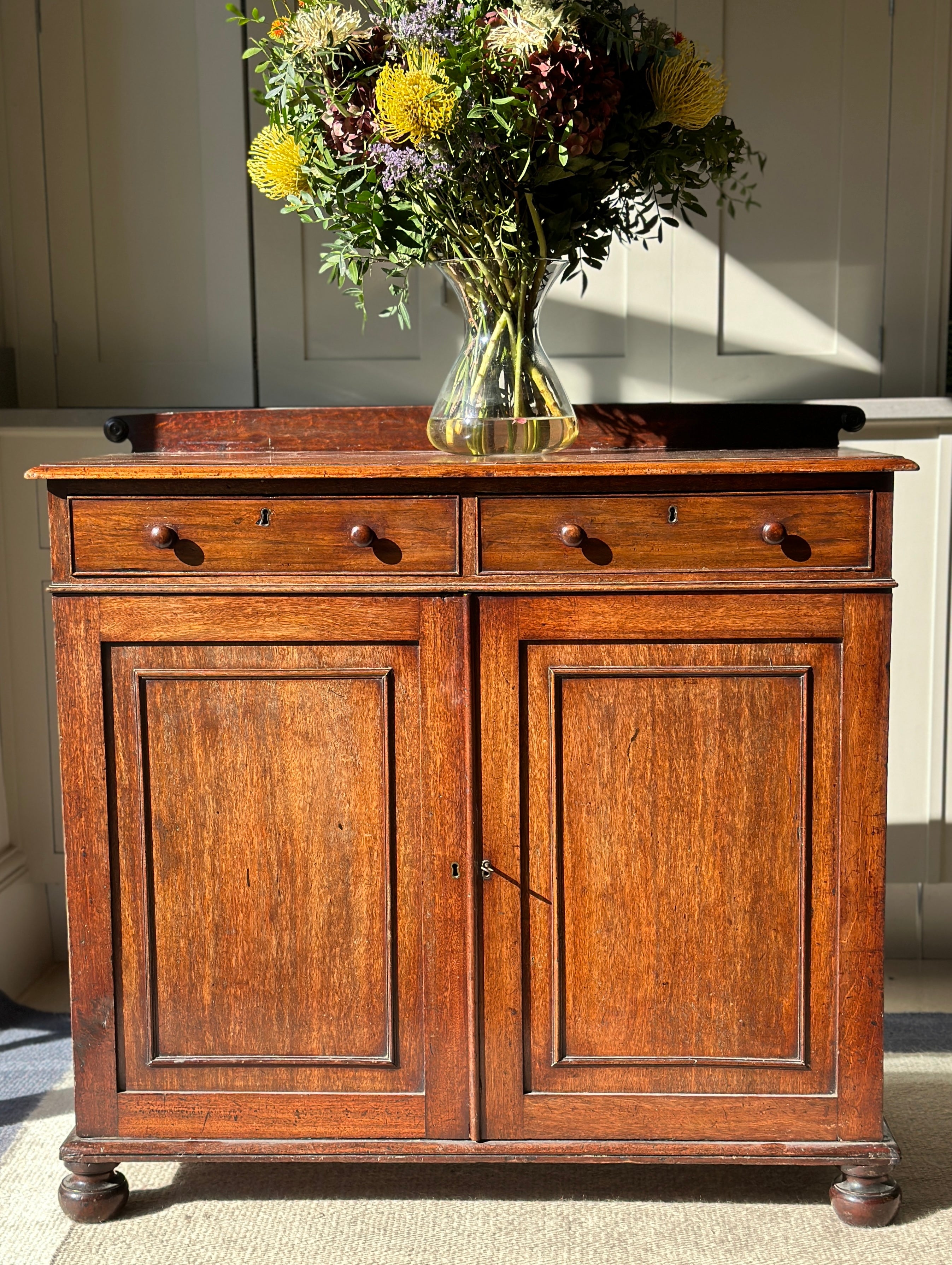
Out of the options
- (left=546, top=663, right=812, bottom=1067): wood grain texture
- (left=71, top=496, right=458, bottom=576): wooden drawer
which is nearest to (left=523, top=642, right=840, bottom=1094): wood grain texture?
(left=546, top=663, right=812, bottom=1067): wood grain texture

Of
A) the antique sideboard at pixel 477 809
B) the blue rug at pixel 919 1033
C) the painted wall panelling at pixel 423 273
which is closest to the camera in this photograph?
the antique sideboard at pixel 477 809

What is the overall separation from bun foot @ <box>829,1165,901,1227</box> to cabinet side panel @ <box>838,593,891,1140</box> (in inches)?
2.7

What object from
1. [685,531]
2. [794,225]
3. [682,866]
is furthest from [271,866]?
[794,225]

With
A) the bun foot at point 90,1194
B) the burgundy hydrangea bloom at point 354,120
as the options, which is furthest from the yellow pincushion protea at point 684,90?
the bun foot at point 90,1194

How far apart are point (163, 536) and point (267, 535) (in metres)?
0.14

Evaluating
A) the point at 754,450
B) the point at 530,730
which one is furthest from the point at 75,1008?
the point at 754,450

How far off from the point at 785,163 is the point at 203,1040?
6.33ft

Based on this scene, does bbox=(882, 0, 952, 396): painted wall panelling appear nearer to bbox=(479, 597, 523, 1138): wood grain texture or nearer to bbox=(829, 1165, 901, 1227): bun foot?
bbox=(479, 597, 523, 1138): wood grain texture

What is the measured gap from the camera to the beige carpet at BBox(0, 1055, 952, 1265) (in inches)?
65.7

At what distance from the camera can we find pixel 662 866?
65.8 inches

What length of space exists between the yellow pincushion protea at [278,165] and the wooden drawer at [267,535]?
47cm

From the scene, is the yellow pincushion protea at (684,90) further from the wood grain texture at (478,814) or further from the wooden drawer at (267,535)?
the wooden drawer at (267,535)

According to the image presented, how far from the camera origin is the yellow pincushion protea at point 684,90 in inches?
64.1

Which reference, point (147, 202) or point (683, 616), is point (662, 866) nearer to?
point (683, 616)
